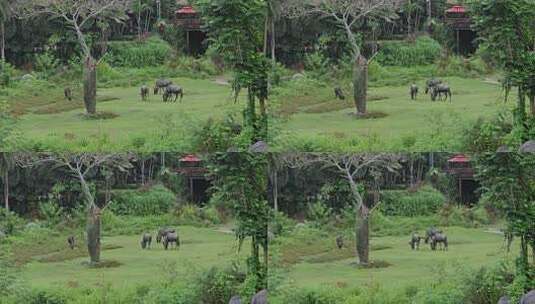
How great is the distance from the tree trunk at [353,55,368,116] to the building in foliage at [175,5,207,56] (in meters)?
0.90

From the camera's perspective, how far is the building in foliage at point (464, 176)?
6844 mm

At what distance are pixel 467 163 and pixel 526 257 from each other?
2.02 ft

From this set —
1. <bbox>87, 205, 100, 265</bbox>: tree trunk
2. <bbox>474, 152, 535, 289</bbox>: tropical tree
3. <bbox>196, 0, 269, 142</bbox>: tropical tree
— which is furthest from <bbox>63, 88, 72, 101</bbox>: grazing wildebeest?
<bbox>474, 152, 535, 289</bbox>: tropical tree

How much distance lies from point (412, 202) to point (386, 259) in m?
0.36

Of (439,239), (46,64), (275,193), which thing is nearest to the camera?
(439,239)

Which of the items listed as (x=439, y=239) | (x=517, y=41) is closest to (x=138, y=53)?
(x=439, y=239)

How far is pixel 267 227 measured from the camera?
7.10 metres

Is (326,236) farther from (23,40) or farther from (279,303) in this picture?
(23,40)

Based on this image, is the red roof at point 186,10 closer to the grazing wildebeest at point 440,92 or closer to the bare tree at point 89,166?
the bare tree at point 89,166

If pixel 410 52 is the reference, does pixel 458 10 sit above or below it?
above

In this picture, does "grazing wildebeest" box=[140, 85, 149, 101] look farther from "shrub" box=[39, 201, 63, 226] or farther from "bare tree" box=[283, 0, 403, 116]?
"bare tree" box=[283, 0, 403, 116]

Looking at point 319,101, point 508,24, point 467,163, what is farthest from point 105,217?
point 508,24

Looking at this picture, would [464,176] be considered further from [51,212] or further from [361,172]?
[51,212]

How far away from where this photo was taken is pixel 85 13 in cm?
711
